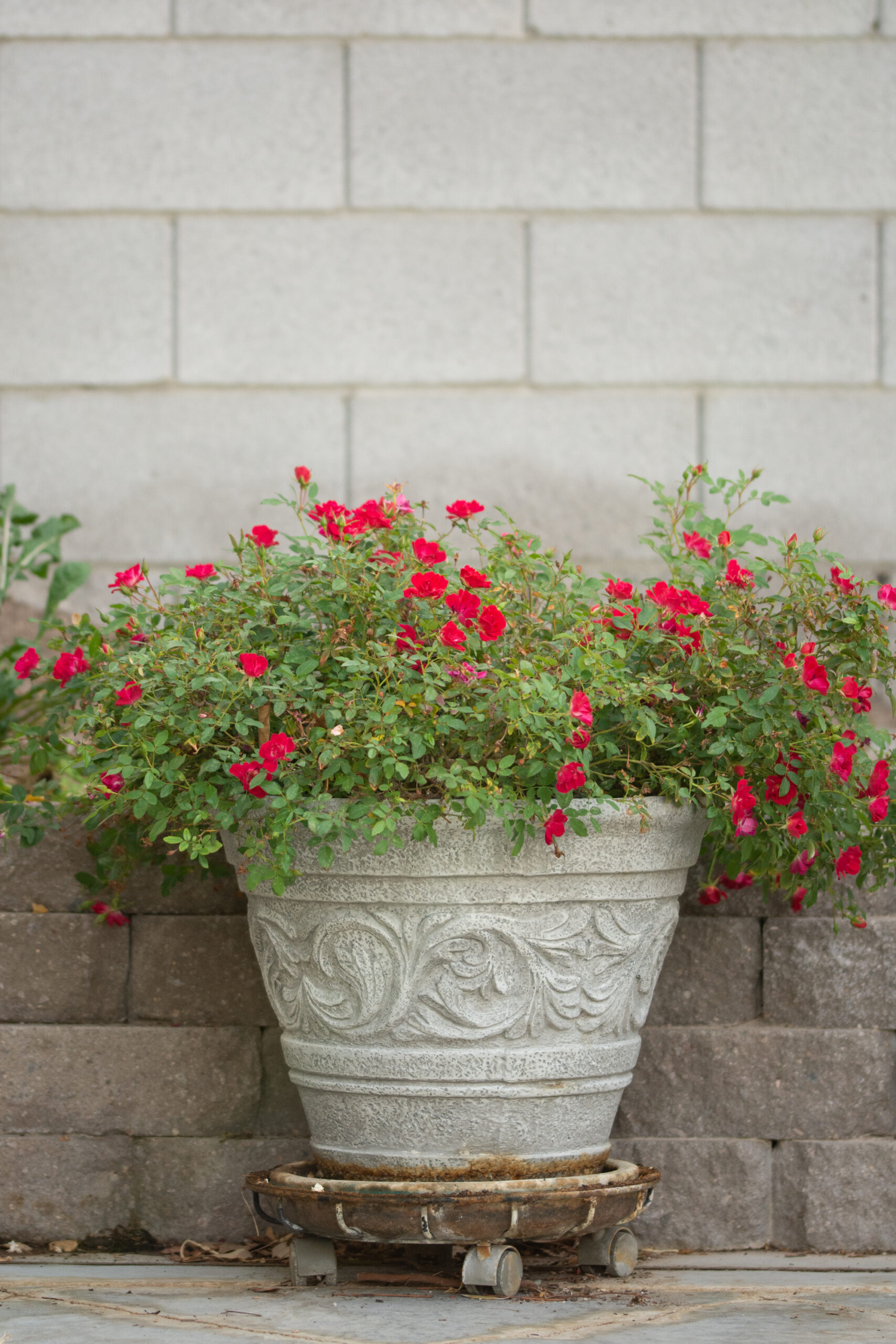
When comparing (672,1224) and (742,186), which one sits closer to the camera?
(672,1224)

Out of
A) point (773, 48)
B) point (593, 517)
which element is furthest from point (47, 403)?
point (773, 48)

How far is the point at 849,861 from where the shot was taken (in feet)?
6.51

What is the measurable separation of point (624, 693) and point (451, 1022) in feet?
1.78

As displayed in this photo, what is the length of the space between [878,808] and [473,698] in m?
0.65

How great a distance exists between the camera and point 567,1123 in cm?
192

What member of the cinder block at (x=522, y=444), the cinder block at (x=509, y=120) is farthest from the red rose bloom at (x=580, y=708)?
the cinder block at (x=509, y=120)

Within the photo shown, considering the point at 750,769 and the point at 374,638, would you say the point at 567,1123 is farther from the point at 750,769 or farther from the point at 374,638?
the point at 374,638

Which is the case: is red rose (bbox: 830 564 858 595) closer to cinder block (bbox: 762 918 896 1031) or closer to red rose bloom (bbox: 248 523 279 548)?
cinder block (bbox: 762 918 896 1031)

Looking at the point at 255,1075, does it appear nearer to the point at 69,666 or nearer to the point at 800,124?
the point at 69,666

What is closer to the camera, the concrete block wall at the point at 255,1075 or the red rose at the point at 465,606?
the red rose at the point at 465,606

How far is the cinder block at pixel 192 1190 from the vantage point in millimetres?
2262

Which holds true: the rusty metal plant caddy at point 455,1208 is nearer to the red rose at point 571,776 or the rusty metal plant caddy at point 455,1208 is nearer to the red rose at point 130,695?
the red rose at point 571,776

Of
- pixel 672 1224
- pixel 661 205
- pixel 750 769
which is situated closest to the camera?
pixel 750 769

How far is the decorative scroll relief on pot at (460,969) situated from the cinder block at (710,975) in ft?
1.33
